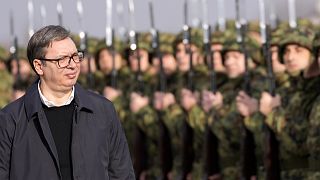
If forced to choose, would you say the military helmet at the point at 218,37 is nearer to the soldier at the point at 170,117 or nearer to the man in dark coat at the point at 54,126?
the soldier at the point at 170,117

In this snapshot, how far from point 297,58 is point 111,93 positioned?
186 inches

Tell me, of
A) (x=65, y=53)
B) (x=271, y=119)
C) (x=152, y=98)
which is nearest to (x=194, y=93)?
(x=152, y=98)

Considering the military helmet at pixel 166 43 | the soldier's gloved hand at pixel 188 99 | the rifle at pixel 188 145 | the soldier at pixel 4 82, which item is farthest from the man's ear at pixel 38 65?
the soldier at pixel 4 82

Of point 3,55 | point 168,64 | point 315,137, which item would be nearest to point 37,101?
point 315,137

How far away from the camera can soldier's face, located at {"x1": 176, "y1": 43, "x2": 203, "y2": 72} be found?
39.4ft

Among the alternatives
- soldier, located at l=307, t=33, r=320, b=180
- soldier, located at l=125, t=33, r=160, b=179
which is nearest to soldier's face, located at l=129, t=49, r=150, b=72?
soldier, located at l=125, t=33, r=160, b=179

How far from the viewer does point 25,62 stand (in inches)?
643

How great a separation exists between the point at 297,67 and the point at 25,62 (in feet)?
25.6

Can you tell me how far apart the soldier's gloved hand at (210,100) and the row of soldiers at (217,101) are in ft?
0.04

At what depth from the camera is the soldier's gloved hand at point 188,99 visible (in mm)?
11484

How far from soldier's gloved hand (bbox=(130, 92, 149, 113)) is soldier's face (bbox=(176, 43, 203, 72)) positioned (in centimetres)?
69

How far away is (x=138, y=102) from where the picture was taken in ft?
41.9

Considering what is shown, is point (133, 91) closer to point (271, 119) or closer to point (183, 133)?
point (183, 133)

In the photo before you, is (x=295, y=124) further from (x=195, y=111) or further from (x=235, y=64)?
(x=195, y=111)
